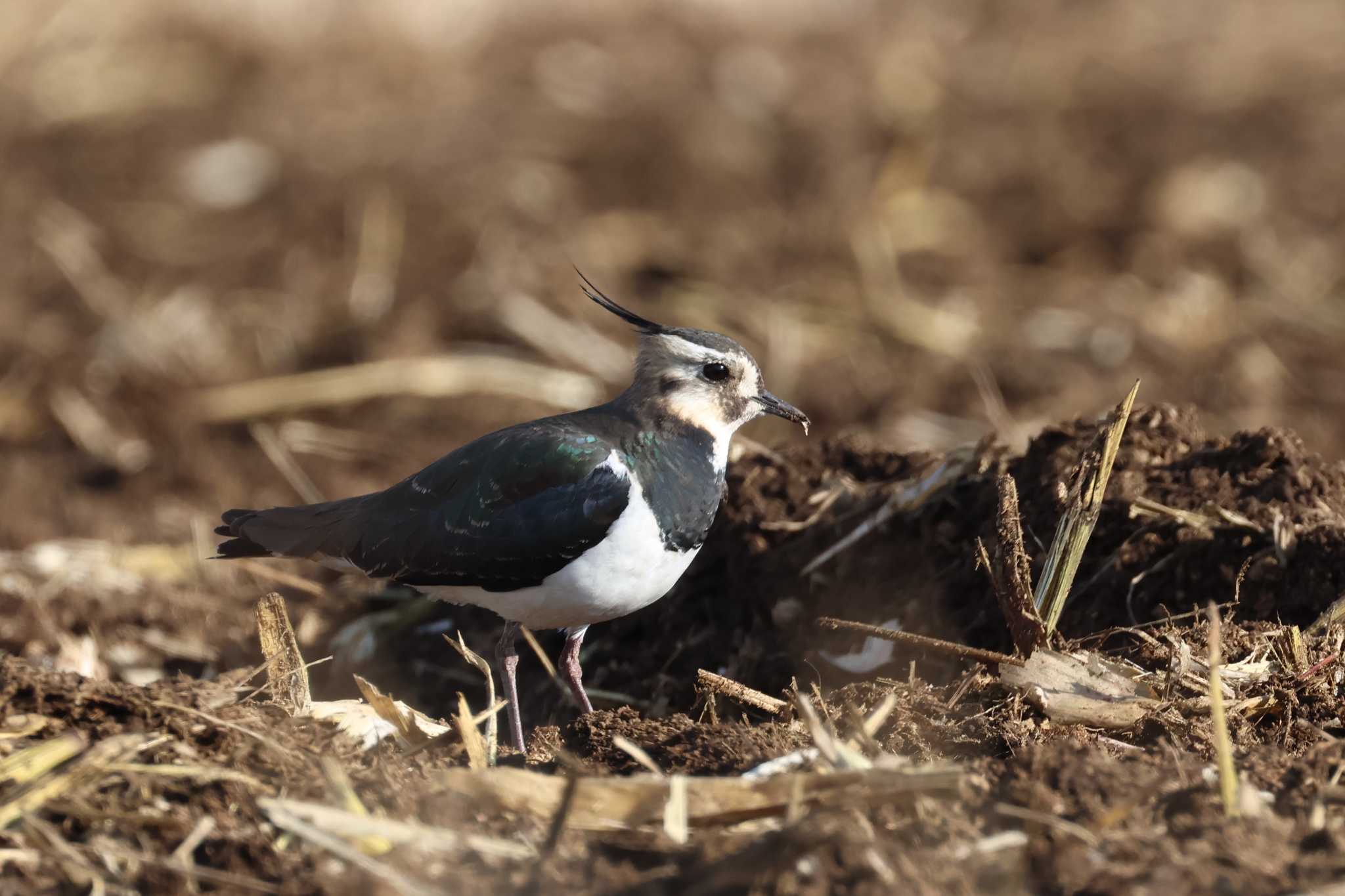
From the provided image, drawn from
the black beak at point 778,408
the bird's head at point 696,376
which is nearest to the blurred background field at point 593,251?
the black beak at point 778,408

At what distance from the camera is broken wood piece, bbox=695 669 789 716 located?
194 inches

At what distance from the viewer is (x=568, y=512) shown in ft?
17.5

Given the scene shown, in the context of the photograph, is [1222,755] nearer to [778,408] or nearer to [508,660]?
[778,408]

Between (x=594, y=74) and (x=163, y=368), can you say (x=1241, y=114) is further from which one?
(x=163, y=368)

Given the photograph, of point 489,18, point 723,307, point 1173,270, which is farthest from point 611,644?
point 489,18

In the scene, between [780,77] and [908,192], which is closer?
[908,192]

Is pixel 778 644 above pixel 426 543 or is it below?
below

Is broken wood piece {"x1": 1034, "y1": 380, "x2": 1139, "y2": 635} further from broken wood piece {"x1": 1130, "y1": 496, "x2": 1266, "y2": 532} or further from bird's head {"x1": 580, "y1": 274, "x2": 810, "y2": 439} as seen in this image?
bird's head {"x1": 580, "y1": 274, "x2": 810, "y2": 439}

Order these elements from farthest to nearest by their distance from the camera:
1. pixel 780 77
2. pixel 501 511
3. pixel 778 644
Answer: pixel 780 77 → pixel 778 644 → pixel 501 511

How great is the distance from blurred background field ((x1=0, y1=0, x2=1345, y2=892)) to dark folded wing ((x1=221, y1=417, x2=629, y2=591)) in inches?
32.7

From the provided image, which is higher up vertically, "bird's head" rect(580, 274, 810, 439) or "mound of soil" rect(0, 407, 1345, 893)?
"bird's head" rect(580, 274, 810, 439)

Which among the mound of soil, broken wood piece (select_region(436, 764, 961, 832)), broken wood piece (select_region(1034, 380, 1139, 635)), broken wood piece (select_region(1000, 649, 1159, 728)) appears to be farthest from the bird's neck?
broken wood piece (select_region(436, 764, 961, 832))

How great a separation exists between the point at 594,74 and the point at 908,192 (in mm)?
3826

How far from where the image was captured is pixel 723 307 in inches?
418
